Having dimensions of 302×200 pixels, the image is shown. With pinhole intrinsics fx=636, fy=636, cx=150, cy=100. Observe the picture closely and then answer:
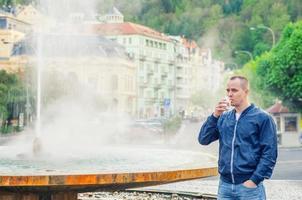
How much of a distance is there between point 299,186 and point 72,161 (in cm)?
793

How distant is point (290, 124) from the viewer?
36.5m

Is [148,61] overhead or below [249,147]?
overhead

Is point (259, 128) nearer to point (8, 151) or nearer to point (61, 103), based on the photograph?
point (8, 151)

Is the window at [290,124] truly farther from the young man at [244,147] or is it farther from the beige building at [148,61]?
the beige building at [148,61]

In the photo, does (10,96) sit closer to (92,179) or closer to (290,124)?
(290,124)

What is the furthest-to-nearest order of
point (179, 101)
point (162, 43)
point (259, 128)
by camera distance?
1. point (179, 101)
2. point (162, 43)
3. point (259, 128)

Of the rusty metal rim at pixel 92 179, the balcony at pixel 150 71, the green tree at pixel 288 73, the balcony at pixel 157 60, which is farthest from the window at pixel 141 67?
the rusty metal rim at pixel 92 179

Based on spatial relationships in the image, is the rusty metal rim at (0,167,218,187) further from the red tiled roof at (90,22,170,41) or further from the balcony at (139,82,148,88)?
the balcony at (139,82,148,88)

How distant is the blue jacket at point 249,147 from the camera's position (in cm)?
462

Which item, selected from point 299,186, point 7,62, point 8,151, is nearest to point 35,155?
point 8,151

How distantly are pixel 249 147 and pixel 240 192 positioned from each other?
1.13ft

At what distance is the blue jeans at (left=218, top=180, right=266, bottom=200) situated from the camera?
15.4 feet

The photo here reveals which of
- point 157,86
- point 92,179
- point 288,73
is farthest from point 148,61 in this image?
point 92,179

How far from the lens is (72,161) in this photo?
22.2ft
